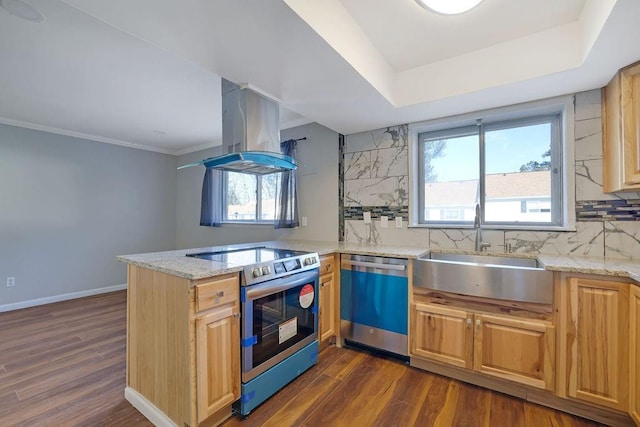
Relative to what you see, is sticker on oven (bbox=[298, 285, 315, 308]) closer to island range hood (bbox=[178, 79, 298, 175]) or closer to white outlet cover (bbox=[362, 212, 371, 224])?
island range hood (bbox=[178, 79, 298, 175])

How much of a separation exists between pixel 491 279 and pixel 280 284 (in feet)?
4.71

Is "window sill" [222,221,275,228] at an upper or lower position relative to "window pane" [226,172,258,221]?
lower

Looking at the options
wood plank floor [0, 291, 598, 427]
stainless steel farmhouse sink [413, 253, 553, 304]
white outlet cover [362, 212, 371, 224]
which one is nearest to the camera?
wood plank floor [0, 291, 598, 427]

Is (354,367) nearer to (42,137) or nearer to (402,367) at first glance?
(402,367)

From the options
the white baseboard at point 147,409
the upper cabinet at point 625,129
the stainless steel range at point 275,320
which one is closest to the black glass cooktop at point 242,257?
the stainless steel range at point 275,320

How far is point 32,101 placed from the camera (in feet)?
9.77

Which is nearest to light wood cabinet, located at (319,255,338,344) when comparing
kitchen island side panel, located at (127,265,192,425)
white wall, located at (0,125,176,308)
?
kitchen island side panel, located at (127,265,192,425)

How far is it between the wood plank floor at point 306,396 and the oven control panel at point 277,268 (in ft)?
2.71

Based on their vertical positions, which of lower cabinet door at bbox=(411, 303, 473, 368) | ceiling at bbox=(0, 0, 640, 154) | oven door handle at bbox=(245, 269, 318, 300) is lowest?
lower cabinet door at bbox=(411, 303, 473, 368)

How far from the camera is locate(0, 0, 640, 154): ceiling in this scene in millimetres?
1417

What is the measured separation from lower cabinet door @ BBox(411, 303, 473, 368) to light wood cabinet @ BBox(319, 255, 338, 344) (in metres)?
0.71

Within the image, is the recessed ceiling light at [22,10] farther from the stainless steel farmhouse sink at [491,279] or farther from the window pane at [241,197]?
the stainless steel farmhouse sink at [491,279]

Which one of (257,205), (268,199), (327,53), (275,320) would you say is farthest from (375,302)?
(257,205)

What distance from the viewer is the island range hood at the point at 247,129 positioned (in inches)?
84.5
